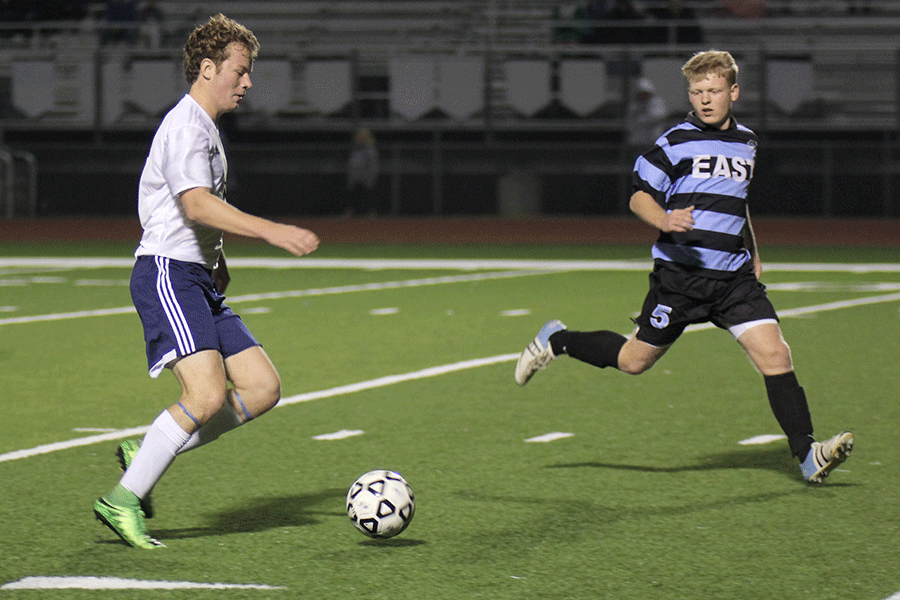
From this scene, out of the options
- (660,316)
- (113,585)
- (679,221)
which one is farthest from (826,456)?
(113,585)

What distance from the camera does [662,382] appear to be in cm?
834

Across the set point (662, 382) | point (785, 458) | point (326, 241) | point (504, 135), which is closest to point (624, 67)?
point (504, 135)

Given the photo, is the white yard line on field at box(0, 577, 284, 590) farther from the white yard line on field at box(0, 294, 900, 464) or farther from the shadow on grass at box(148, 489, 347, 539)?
the white yard line on field at box(0, 294, 900, 464)

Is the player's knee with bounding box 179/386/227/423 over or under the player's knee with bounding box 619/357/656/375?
over

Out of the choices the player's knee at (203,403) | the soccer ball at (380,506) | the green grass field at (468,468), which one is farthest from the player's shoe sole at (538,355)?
the player's knee at (203,403)

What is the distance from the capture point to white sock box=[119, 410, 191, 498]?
4.70 meters

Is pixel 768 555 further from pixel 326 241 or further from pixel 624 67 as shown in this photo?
pixel 624 67

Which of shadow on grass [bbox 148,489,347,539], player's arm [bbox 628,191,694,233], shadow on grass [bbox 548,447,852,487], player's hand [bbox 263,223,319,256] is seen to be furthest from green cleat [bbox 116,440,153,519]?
player's arm [bbox 628,191,694,233]

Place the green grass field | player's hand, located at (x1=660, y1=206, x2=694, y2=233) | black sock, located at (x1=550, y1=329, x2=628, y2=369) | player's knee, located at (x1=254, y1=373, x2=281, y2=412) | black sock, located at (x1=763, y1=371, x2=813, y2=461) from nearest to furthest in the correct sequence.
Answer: the green grass field, player's knee, located at (x1=254, y1=373, x2=281, y2=412), player's hand, located at (x1=660, y1=206, x2=694, y2=233), black sock, located at (x1=763, y1=371, x2=813, y2=461), black sock, located at (x1=550, y1=329, x2=628, y2=369)

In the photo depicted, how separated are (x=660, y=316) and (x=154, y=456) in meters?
2.24

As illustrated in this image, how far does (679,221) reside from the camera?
5.33m

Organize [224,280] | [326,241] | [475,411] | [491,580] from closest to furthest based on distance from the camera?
[491,580] → [224,280] → [475,411] → [326,241]

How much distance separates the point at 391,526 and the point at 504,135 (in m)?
22.2

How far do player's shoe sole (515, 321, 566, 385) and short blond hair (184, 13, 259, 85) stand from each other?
251 centimetres
